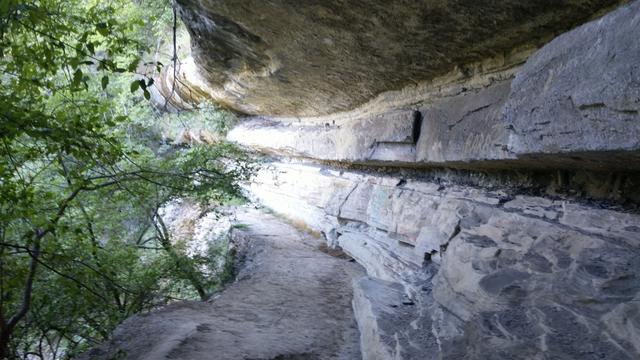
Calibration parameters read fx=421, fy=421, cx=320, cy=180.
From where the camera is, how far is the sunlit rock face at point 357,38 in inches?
88.1

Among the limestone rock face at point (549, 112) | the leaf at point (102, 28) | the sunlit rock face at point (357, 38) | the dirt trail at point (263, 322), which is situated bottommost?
the dirt trail at point (263, 322)

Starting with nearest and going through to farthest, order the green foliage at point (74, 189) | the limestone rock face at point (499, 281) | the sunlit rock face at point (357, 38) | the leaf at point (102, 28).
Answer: the limestone rock face at point (499, 281)
the leaf at point (102, 28)
the green foliage at point (74, 189)
the sunlit rock face at point (357, 38)

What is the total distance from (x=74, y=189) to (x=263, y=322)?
160 centimetres

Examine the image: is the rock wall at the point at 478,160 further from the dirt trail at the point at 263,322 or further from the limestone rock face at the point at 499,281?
the dirt trail at the point at 263,322

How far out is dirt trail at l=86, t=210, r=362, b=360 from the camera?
2.38 metres

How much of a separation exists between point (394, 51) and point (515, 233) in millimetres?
1680

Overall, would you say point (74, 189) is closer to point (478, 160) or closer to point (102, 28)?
point (102, 28)

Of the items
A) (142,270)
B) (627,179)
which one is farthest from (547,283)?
(142,270)

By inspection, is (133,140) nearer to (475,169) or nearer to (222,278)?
(222,278)

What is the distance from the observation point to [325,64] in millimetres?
3873

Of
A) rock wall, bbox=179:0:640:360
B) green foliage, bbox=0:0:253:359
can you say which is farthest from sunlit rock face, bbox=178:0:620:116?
green foliage, bbox=0:0:253:359

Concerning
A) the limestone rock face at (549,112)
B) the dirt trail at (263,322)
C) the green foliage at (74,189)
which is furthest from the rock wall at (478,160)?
the green foliage at (74,189)

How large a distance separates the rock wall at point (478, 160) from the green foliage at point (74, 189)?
1219mm

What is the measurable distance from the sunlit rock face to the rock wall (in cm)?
2
